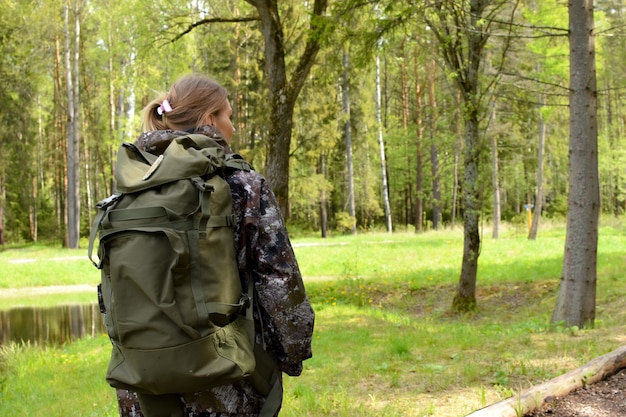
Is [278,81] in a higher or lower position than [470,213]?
higher

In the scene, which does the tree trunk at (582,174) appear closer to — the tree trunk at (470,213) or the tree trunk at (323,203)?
the tree trunk at (470,213)

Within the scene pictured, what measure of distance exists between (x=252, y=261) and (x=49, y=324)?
1195 centimetres

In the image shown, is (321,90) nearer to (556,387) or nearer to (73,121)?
(73,121)

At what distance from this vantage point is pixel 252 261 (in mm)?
2191

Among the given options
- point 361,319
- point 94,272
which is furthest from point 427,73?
point 361,319

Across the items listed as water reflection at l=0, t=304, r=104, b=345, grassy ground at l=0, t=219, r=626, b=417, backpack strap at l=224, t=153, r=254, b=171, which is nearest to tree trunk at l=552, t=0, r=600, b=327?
grassy ground at l=0, t=219, r=626, b=417

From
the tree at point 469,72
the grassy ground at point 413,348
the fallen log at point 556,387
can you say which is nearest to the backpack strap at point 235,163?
the fallen log at point 556,387

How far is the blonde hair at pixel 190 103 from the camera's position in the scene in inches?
90.2

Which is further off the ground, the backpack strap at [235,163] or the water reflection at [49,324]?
the backpack strap at [235,163]

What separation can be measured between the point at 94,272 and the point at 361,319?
12.1 metres

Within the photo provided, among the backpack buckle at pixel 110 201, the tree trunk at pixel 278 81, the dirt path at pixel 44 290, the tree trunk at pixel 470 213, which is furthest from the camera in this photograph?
the dirt path at pixel 44 290

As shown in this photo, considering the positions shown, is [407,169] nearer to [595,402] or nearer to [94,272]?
[94,272]

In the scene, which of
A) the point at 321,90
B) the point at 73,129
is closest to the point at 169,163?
the point at 321,90

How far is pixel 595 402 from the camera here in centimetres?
363
